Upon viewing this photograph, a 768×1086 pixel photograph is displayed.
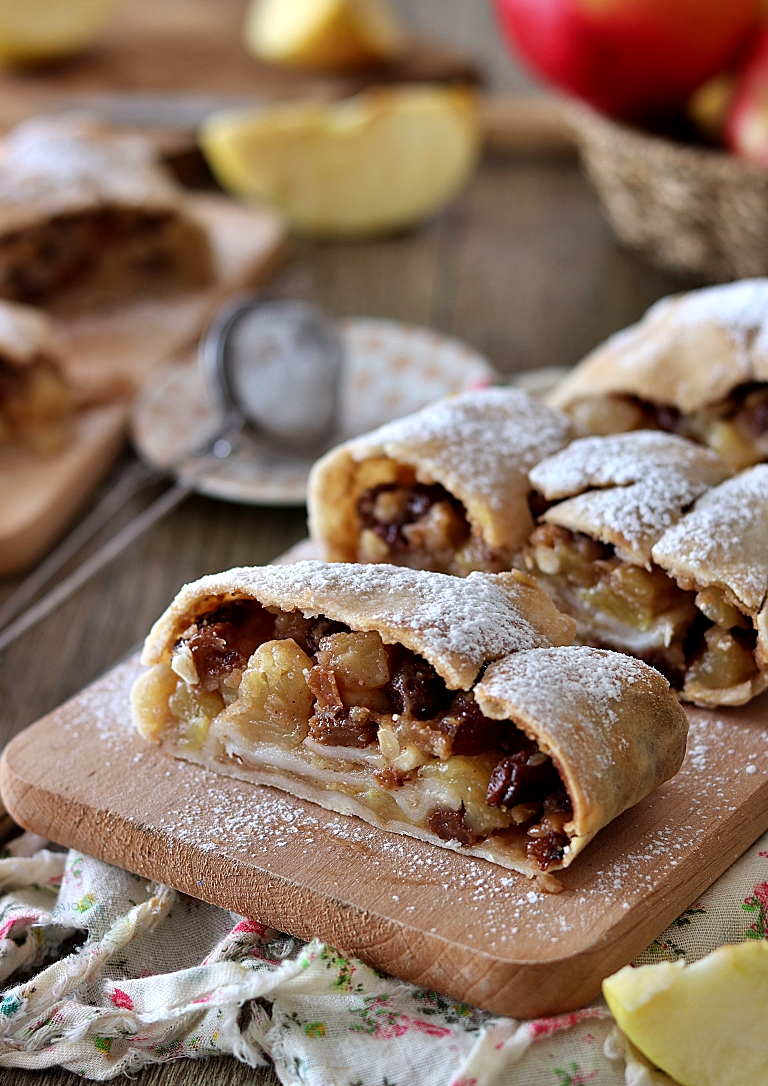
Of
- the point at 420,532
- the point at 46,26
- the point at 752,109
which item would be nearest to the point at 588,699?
the point at 420,532

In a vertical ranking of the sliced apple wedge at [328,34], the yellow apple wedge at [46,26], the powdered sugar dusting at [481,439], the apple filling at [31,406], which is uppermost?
the yellow apple wedge at [46,26]

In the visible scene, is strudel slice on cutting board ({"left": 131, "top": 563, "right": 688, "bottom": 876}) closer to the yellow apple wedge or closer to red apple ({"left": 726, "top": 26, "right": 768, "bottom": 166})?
red apple ({"left": 726, "top": 26, "right": 768, "bottom": 166})

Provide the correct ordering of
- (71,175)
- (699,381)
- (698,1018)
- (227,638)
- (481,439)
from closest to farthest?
(698,1018), (227,638), (481,439), (699,381), (71,175)

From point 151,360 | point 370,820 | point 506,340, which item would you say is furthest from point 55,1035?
point 506,340

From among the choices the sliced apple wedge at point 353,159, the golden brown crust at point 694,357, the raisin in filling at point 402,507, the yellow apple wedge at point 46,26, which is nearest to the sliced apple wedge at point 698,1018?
the raisin in filling at point 402,507

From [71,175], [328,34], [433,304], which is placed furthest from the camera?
[328,34]

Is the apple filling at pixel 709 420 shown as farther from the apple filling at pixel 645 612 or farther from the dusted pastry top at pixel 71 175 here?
the dusted pastry top at pixel 71 175

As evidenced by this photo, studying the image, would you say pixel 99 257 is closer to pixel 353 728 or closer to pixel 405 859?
pixel 353 728
